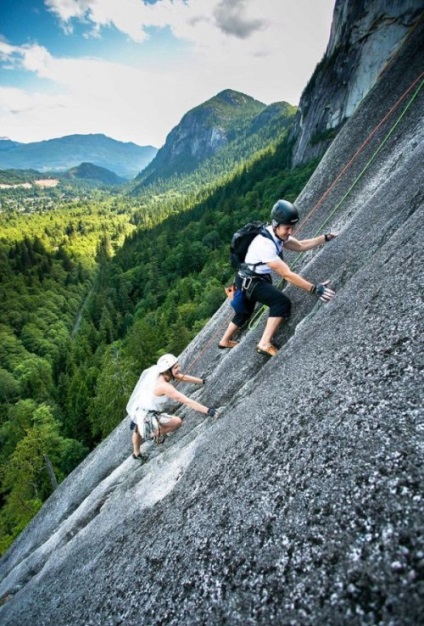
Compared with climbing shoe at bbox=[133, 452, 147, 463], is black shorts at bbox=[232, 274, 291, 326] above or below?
above

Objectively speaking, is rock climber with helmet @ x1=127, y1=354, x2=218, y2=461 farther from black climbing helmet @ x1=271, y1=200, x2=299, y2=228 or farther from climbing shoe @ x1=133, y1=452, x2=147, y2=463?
black climbing helmet @ x1=271, y1=200, x2=299, y2=228

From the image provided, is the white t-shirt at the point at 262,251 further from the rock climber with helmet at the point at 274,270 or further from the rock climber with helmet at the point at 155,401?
the rock climber with helmet at the point at 155,401

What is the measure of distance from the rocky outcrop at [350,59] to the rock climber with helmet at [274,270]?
11.7 meters

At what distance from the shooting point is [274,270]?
718 centimetres

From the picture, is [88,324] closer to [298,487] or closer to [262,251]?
[262,251]

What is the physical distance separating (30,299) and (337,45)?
348 feet

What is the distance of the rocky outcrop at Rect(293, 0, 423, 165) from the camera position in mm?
19422

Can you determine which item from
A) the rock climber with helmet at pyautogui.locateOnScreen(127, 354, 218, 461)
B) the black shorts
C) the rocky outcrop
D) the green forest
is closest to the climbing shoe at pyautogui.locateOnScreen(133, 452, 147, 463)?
the rock climber with helmet at pyautogui.locateOnScreen(127, 354, 218, 461)

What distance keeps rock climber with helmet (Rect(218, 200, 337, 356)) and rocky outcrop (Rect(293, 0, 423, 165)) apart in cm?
1171

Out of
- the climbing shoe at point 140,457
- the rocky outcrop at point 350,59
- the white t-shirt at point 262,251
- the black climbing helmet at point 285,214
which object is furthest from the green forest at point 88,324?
the black climbing helmet at point 285,214

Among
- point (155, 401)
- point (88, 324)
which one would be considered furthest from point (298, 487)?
point (88, 324)

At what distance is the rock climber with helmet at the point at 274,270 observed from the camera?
6.80 m

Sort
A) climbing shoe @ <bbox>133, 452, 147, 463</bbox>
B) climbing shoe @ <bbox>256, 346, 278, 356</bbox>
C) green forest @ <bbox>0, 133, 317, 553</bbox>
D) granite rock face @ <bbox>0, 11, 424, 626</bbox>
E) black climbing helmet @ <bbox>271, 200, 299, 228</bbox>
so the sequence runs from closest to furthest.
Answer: granite rock face @ <bbox>0, 11, 424, 626</bbox>
black climbing helmet @ <bbox>271, 200, 299, 228</bbox>
climbing shoe @ <bbox>256, 346, 278, 356</bbox>
climbing shoe @ <bbox>133, 452, 147, 463</bbox>
green forest @ <bbox>0, 133, 317, 553</bbox>

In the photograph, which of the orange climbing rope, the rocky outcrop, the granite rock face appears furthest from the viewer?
the rocky outcrop
